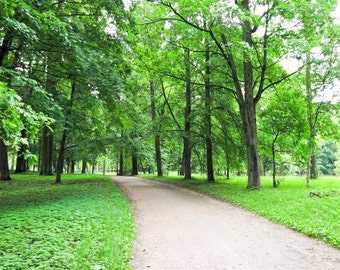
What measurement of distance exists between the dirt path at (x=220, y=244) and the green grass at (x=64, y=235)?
46 cm

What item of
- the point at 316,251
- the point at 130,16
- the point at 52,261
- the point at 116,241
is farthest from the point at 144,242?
the point at 130,16

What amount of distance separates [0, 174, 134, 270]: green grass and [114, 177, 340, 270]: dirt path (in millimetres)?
464

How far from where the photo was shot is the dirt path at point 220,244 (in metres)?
4.55

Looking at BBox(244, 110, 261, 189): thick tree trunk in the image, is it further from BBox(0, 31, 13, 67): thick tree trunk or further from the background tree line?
BBox(0, 31, 13, 67): thick tree trunk

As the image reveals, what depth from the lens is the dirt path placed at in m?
4.55

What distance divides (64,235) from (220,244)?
10.7 ft

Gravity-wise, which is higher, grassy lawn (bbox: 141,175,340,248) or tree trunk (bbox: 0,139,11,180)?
tree trunk (bbox: 0,139,11,180)

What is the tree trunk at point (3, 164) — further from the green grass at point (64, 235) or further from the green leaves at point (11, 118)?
the green leaves at point (11, 118)

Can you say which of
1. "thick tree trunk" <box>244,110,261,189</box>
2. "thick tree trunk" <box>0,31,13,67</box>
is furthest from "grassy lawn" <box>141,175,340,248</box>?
"thick tree trunk" <box>0,31,13,67</box>

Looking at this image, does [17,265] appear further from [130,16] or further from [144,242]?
[130,16]

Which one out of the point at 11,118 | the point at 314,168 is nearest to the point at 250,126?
the point at 314,168

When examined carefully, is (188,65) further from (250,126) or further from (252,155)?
(252,155)

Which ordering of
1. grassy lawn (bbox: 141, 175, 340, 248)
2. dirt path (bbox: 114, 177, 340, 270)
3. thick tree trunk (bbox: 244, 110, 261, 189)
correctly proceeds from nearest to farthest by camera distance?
dirt path (bbox: 114, 177, 340, 270) < grassy lawn (bbox: 141, 175, 340, 248) < thick tree trunk (bbox: 244, 110, 261, 189)

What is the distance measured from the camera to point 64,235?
17.9 ft
